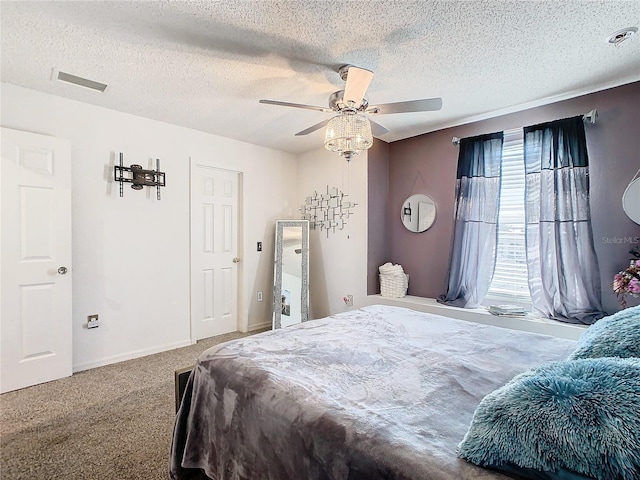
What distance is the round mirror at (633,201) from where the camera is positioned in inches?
95.0

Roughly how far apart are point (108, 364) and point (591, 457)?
3600mm

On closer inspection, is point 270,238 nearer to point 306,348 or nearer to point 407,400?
point 306,348

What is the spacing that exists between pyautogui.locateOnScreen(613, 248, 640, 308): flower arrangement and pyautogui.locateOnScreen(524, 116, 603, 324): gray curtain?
0.69ft

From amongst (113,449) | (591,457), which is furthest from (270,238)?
(591,457)

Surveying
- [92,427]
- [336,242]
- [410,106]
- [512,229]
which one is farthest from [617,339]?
[336,242]

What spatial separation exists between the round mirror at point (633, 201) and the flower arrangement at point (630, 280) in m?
0.27

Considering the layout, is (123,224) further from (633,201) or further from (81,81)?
(633,201)

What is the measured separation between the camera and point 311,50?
6.74 ft

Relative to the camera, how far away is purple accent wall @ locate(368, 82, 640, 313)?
2.51 meters

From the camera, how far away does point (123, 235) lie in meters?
3.19

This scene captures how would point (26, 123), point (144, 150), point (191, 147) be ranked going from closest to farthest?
point (26, 123) < point (144, 150) < point (191, 147)

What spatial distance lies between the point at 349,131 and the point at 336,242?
2.21 meters

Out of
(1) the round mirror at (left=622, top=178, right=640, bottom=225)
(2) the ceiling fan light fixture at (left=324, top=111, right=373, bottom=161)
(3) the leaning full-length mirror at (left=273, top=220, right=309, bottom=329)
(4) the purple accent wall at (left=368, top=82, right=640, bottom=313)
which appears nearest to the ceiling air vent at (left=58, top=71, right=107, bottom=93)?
(2) the ceiling fan light fixture at (left=324, top=111, right=373, bottom=161)

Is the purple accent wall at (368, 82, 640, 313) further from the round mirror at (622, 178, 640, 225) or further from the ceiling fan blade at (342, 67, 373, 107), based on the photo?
the ceiling fan blade at (342, 67, 373, 107)
